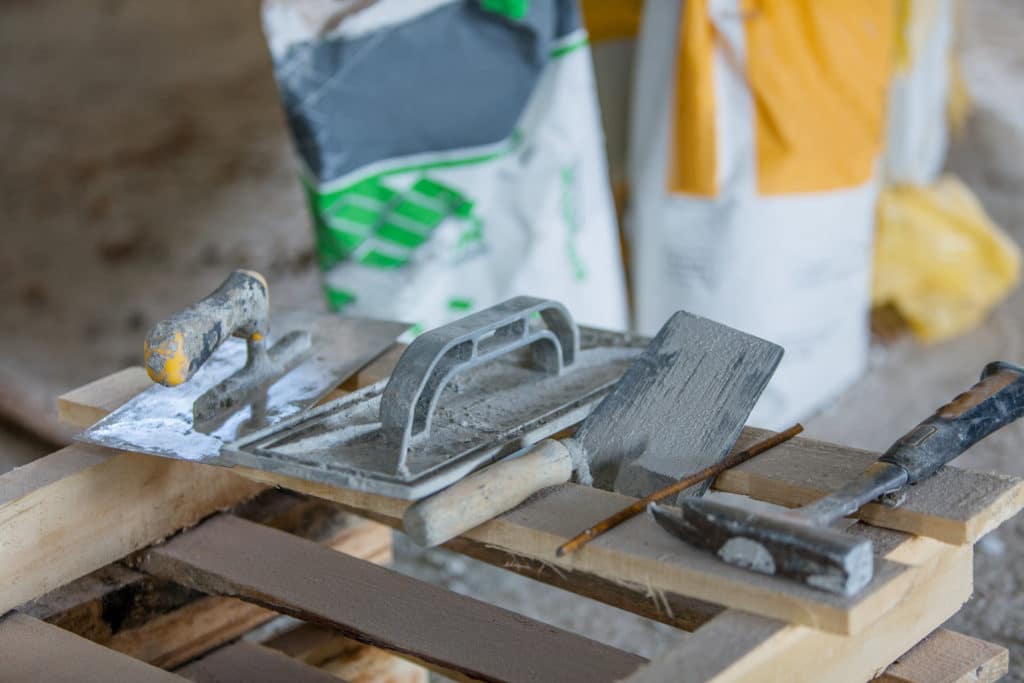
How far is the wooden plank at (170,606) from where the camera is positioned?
1159 millimetres

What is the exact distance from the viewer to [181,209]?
3.87 m

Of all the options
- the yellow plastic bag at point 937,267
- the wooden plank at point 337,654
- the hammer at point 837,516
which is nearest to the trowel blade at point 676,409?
the hammer at point 837,516

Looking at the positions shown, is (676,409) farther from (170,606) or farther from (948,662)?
(170,606)

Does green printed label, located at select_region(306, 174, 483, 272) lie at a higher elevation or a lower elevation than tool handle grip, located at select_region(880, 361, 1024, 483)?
higher

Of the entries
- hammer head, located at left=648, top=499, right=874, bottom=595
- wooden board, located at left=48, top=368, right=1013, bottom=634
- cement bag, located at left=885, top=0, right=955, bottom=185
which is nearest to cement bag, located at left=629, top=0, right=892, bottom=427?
cement bag, located at left=885, top=0, right=955, bottom=185

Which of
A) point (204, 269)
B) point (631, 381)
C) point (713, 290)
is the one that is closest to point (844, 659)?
point (631, 381)

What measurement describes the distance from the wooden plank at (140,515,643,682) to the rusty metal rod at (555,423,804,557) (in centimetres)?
14

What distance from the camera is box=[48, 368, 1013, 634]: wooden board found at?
0.80 metres

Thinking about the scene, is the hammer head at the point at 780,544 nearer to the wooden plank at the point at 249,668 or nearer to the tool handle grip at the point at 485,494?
the tool handle grip at the point at 485,494

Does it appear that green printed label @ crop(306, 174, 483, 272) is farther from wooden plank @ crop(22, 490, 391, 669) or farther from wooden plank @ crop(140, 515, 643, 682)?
wooden plank @ crop(140, 515, 643, 682)

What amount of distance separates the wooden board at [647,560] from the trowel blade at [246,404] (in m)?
0.09

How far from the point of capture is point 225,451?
0.99m

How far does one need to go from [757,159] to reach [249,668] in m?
1.42

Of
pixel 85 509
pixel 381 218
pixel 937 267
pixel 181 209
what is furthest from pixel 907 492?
pixel 181 209
